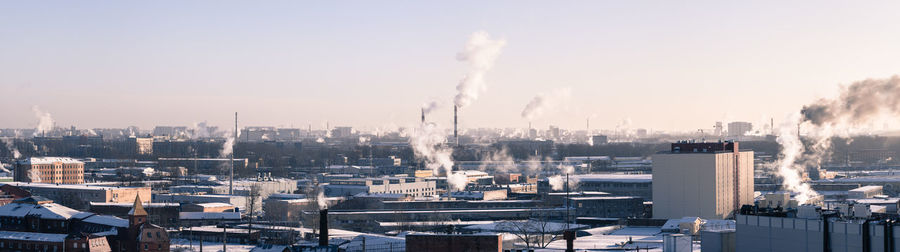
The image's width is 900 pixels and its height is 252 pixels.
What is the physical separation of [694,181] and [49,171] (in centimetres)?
7061

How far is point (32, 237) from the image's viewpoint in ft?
168

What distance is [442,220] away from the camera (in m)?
75.1

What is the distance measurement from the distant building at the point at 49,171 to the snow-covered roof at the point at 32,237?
60.4 m

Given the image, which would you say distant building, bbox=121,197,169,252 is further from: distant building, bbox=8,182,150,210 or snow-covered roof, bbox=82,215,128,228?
distant building, bbox=8,182,150,210

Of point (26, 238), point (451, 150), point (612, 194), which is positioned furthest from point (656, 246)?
point (451, 150)

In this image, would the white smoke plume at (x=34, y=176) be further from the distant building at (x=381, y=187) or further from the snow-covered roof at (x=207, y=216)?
the snow-covered roof at (x=207, y=216)

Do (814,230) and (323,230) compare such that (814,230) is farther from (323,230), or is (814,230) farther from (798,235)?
(323,230)

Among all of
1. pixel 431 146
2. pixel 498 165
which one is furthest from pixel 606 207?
pixel 498 165

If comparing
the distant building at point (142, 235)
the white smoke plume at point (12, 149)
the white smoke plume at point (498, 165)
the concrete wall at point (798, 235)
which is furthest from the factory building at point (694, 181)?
the white smoke plume at point (12, 149)

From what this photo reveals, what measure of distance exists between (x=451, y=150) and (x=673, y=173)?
94.4 metres

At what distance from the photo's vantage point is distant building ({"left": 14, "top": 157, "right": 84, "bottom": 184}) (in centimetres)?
11138

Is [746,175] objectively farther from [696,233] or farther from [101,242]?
[101,242]

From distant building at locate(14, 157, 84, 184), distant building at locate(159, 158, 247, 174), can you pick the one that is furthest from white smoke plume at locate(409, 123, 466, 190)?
distant building at locate(14, 157, 84, 184)

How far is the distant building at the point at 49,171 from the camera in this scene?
111 metres
